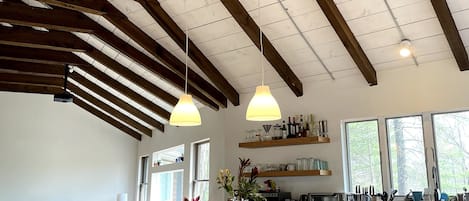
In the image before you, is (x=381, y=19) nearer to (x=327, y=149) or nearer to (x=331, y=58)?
(x=331, y=58)

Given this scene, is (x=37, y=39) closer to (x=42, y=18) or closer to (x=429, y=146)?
(x=42, y=18)

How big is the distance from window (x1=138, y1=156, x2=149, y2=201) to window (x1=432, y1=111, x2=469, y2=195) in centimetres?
675

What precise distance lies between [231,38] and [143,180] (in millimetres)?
5912

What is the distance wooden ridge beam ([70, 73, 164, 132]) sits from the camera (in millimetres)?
7793

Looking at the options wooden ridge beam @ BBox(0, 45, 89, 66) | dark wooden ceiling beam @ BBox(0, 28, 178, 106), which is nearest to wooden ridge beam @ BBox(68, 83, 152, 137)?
wooden ridge beam @ BBox(0, 45, 89, 66)

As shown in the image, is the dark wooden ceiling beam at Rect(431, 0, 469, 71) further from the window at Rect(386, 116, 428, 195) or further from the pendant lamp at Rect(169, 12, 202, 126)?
the pendant lamp at Rect(169, 12, 202, 126)

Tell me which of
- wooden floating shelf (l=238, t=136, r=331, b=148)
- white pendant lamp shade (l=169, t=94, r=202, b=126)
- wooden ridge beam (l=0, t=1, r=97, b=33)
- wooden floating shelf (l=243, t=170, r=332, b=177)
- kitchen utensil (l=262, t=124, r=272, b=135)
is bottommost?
wooden floating shelf (l=243, t=170, r=332, b=177)

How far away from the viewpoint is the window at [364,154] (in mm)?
4973

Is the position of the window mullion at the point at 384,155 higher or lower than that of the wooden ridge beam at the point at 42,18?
→ lower

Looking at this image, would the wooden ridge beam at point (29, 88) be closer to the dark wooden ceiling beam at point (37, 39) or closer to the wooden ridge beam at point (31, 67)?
the wooden ridge beam at point (31, 67)

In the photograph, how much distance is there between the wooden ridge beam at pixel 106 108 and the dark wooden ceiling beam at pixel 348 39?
5527mm

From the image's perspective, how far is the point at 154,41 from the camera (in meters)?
5.59

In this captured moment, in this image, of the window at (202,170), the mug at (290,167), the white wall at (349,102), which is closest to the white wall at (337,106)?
the white wall at (349,102)

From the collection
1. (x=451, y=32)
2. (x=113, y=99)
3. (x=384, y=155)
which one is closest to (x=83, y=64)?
(x=113, y=99)
